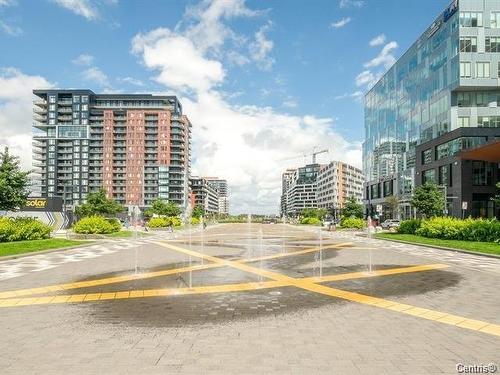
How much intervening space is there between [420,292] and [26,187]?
87.6 ft

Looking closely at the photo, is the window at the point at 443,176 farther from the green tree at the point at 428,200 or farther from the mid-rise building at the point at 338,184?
the mid-rise building at the point at 338,184

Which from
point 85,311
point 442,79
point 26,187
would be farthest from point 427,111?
point 85,311

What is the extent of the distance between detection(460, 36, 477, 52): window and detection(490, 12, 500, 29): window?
11.3 feet

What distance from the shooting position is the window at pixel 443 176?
57178 mm

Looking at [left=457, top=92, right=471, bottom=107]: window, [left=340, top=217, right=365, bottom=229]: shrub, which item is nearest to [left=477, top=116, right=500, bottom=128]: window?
[left=457, top=92, right=471, bottom=107]: window

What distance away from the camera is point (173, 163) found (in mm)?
141750

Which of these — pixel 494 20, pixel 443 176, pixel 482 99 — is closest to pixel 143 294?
pixel 443 176

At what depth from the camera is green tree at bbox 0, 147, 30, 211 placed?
25875 mm

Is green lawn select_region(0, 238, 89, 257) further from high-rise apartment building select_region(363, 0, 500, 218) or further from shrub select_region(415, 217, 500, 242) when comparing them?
high-rise apartment building select_region(363, 0, 500, 218)

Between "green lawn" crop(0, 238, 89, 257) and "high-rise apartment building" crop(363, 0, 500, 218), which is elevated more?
"high-rise apartment building" crop(363, 0, 500, 218)

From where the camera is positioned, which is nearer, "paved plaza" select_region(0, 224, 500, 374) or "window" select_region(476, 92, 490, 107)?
"paved plaza" select_region(0, 224, 500, 374)

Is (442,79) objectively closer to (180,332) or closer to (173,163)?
(180,332)

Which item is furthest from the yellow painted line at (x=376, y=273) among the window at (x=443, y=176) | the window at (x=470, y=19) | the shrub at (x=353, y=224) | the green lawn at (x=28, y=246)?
the window at (x=470, y=19)

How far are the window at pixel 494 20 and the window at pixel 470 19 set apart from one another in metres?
1.58
